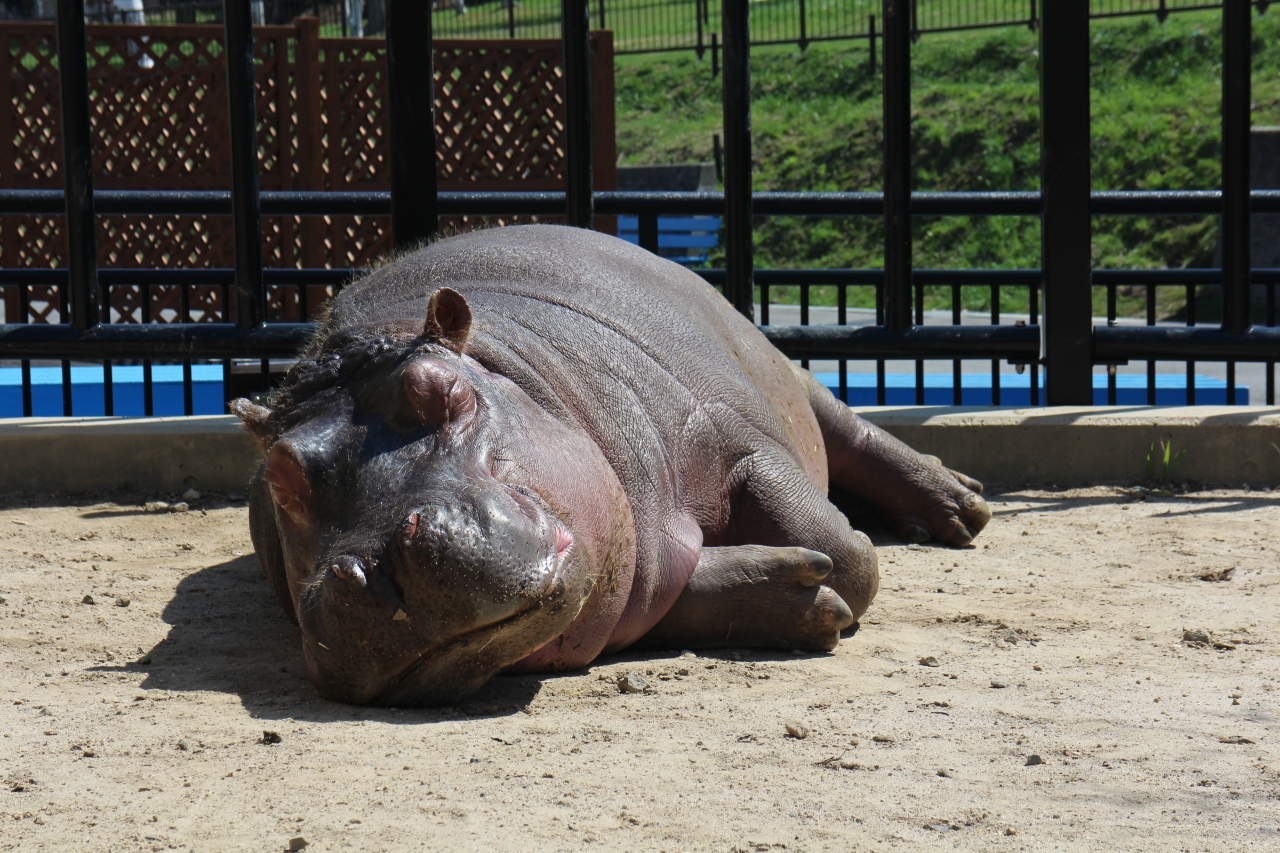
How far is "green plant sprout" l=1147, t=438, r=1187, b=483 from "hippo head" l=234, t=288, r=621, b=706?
2.85 meters

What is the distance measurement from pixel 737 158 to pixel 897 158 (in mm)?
576

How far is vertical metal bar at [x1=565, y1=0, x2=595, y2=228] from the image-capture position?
4969 millimetres

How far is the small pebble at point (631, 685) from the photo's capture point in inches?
114

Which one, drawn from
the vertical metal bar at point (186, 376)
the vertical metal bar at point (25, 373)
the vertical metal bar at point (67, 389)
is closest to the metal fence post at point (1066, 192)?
the vertical metal bar at point (186, 376)

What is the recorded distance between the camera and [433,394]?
2.68m

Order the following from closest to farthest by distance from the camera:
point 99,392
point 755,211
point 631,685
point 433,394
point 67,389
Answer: point 433,394, point 631,685, point 755,211, point 67,389, point 99,392

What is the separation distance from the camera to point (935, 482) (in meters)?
4.50

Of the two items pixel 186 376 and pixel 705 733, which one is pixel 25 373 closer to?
pixel 186 376

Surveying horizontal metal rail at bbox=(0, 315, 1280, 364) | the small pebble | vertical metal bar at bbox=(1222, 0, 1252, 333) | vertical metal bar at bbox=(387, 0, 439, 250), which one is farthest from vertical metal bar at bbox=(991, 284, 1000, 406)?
the small pebble

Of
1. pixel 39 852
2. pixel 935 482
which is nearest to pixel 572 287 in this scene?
pixel 935 482

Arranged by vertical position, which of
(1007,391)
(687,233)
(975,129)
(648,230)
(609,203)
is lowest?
(1007,391)

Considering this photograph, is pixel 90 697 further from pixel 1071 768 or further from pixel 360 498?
pixel 1071 768

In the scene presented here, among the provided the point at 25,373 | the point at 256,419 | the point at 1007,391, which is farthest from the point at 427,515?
the point at 1007,391

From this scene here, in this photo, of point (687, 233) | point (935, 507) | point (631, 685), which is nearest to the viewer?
point (631, 685)
